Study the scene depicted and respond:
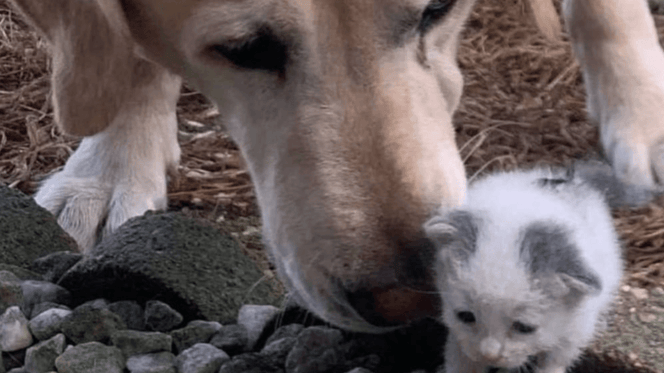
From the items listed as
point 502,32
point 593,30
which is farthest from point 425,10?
point 502,32

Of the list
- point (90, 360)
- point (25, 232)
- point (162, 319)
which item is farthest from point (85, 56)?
point (90, 360)

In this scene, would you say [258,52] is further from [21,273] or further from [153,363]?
[21,273]

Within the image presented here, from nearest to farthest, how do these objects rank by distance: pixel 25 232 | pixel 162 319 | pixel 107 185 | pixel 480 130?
pixel 162 319
pixel 25 232
pixel 107 185
pixel 480 130

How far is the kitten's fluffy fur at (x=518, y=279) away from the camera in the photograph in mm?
1856

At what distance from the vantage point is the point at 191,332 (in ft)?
7.55

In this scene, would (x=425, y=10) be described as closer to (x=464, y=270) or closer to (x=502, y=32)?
(x=464, y=270)

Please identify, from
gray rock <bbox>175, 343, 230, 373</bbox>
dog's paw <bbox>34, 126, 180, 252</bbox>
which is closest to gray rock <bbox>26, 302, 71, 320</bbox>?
gray rock <bbox>175, 343, 230, 373</bbox>

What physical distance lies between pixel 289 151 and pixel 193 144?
147 centimetres

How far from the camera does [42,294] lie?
8.11ft

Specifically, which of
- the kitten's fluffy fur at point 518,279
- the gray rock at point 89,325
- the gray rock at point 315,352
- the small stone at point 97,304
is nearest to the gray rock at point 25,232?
the small stone at point 97,304

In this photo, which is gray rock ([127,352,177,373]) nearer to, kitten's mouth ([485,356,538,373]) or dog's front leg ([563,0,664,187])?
kitten's mouth ([485,356,538,373])

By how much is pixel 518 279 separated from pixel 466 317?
0.13 metres

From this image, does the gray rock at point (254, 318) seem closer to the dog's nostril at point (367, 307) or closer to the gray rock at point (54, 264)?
the dog's nostril at point (367, 307)

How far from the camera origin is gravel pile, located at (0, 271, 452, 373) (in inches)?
86.0
